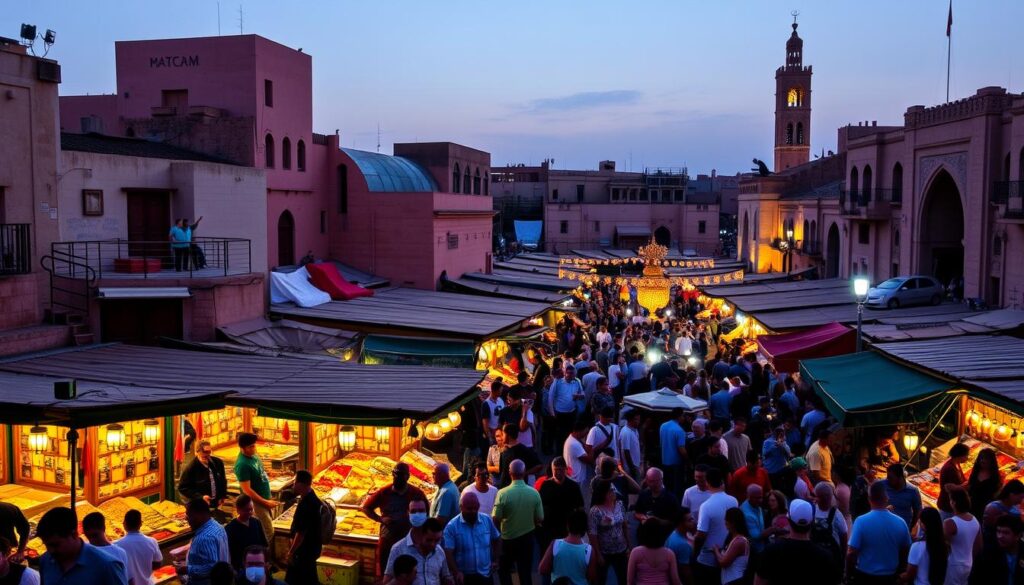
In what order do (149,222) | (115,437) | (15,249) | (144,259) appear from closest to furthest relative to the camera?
(115,437)
(15,249)
(144,259)
(149,222)

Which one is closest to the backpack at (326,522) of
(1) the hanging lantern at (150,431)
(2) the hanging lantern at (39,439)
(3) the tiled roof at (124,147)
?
(1) the hanging lantern at (150,431)

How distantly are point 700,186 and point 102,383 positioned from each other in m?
68.4

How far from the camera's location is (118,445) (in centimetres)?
998

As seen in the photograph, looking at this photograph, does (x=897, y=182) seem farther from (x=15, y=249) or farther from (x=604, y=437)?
(x=15, y=249)

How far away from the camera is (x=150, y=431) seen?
10.4 meters

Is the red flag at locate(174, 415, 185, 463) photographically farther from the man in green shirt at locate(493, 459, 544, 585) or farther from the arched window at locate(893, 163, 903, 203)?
the arched window at locate(893, 163, 903, 203)

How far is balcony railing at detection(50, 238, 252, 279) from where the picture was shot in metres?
13.3

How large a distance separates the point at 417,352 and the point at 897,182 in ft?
51.0

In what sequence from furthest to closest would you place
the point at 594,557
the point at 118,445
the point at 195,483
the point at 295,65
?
the point at 295,65 < the point at 118,445 < the point at 195,483 < the point at 594,557

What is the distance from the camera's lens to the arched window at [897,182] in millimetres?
24188

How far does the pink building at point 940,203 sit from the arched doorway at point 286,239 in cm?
1491

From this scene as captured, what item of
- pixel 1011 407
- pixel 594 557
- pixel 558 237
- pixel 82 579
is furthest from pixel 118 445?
pixel 558 237

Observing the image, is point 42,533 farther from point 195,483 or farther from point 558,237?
point 558,237

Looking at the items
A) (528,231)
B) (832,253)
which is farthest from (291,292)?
(528,231)
